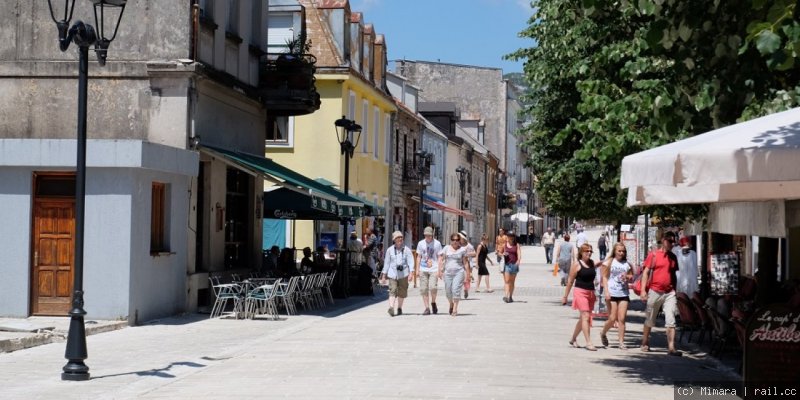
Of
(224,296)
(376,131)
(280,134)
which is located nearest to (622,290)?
(224,296)

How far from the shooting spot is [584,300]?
16.2 metres

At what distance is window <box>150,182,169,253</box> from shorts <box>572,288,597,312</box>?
7.45 meters

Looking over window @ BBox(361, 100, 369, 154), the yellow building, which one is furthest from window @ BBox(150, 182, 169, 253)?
window @ BBox(361, 100, 369, 154)

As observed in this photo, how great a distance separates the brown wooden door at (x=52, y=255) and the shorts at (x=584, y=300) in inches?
316

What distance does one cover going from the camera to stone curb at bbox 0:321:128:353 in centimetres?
1470

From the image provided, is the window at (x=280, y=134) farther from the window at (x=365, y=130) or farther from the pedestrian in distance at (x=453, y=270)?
the pedestrian in distance at (x=453, y=270)

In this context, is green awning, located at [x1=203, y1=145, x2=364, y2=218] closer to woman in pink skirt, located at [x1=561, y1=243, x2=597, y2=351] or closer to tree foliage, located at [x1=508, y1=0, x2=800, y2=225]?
tree foliage, located at [x1=508, y1=0, x2=800, y2=225]

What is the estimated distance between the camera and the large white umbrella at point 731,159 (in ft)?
27.7

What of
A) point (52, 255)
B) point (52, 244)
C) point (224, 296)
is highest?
point (52, 244)

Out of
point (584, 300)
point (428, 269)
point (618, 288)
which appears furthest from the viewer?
point (428, 269)

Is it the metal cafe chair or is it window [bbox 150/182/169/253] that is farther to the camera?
the metal cafe chair

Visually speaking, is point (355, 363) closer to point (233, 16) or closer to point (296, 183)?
point (296, 183)

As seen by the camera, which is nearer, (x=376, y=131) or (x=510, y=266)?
(x=510, y=266)

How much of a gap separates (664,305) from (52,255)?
9.57m
